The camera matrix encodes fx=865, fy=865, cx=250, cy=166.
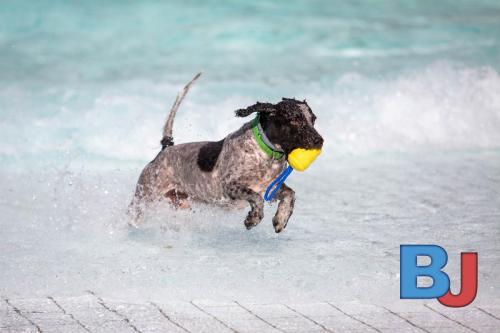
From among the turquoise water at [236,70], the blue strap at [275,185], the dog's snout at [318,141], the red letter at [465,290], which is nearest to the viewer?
the red letter at [465,290]

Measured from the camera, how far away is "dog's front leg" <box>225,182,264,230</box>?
5.74m

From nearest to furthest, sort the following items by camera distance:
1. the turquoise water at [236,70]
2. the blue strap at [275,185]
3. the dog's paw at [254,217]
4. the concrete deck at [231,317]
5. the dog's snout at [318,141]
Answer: the concrete deck at [231,317], the dog's snout at [318,141], the dog's paw at [254,217], the blue strap at [275,185], the turquoise water at [236,70]

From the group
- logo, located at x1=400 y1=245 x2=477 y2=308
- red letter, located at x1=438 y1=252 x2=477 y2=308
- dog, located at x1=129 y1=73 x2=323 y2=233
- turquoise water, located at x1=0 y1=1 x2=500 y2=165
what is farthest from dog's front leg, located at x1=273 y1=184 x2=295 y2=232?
turquoise water, located at x1=0 y1=1 x2=500 y2=165

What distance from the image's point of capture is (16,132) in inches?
440

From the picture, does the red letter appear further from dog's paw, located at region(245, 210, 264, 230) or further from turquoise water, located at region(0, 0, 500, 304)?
dog's paw, located at region(245, 210, 264, 230)

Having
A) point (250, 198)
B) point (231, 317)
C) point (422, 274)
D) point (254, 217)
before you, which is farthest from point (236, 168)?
point (422, 274)

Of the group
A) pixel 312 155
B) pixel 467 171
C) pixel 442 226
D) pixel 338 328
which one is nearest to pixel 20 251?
pixel 312 155

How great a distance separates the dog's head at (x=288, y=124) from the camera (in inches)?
216

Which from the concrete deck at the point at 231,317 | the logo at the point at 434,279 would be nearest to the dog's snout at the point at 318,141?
the logo at the point at 434,279

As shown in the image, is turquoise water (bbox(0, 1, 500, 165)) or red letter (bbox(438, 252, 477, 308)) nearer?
red letter (bbox(438, 252, 477, 308))

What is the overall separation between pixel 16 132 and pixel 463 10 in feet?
36.4

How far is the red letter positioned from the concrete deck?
62 mm

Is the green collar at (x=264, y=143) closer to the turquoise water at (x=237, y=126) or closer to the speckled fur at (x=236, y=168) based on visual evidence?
the speckled fur at (x=236, y=168)

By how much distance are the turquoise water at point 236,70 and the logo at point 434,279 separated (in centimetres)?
381
